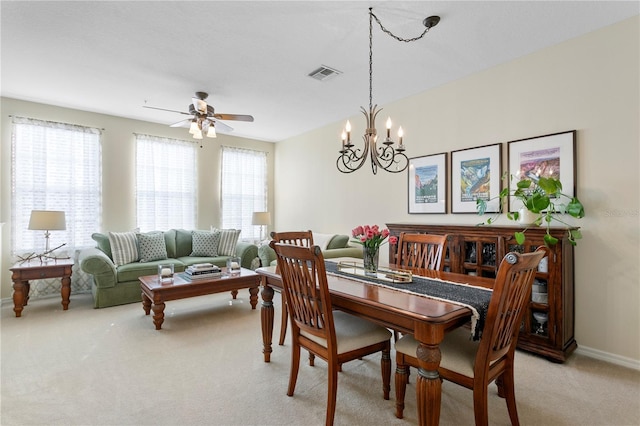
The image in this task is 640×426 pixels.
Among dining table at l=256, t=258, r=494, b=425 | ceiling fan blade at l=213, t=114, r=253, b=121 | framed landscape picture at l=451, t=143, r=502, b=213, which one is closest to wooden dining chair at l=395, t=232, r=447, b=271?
dining table at l=256, t=258, r=494, b=425

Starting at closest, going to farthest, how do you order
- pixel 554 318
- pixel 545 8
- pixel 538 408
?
1. pixel 538 408
2. pixel 545 8
3. pixel 554 318

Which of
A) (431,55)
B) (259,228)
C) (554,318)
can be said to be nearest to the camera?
(554,318)

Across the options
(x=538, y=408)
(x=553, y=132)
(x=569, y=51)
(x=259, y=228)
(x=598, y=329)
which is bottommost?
(x=538, y=408)

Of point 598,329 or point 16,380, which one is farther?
point 598,329

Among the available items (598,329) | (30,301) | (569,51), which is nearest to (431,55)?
(569,51)

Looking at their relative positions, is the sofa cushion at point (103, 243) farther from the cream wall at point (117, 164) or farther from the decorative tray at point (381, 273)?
the decorative tray at point (381, 273)

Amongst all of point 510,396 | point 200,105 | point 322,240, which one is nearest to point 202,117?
point 200,105

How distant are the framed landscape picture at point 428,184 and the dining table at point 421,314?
178 centimetres

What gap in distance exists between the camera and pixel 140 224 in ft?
16.9

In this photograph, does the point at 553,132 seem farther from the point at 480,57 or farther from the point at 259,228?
the point at 259,228

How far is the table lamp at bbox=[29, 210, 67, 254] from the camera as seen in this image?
3840 millimetres

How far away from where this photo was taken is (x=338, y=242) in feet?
15.6

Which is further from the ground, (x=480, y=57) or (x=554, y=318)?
(x=480, y=57)

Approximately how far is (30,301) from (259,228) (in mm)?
3471
